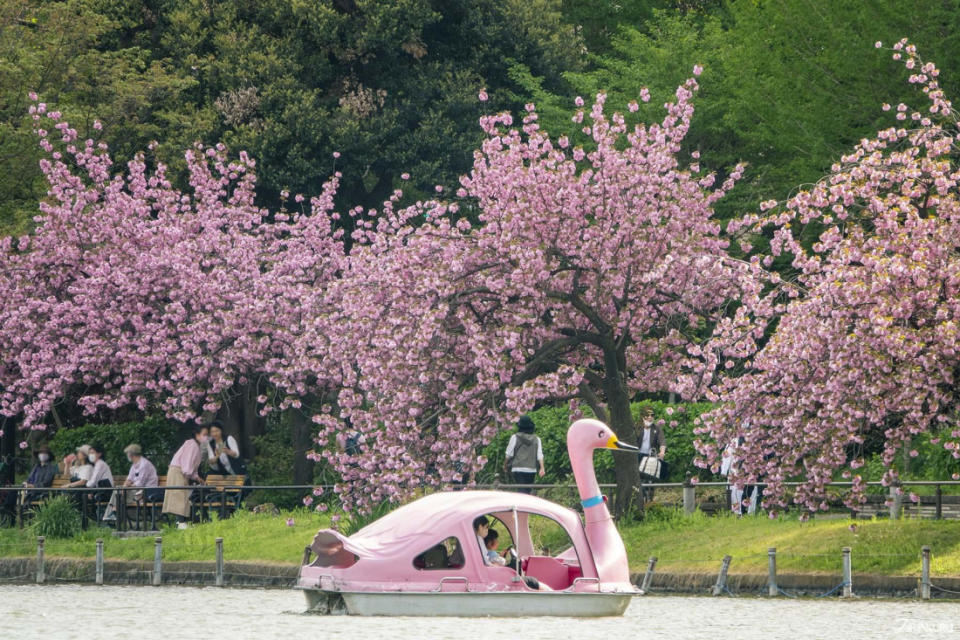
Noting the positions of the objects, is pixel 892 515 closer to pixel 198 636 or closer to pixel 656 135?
pixel 656 135

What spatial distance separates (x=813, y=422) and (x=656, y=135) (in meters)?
6.89

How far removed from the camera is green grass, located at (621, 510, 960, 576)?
1997 cm

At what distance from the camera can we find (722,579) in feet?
67.0

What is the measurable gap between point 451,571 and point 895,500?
7.18 m

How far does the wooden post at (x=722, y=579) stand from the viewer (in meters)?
20.3

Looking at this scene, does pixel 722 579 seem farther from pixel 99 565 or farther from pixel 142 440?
pixel 142 440

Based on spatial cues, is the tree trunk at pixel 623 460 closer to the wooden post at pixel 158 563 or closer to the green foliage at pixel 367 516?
the green foliage at pixel 367 516

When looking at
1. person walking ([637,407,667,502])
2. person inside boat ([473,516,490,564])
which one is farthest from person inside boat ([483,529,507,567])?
person walking ([637,407,667,502])

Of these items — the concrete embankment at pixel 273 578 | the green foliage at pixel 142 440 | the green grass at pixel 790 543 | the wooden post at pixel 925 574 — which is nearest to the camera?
the wooden post at pixel 925 574

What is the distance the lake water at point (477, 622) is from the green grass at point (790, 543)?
952 millimetres

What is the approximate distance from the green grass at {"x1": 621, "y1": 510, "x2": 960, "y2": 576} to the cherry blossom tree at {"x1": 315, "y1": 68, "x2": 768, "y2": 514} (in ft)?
4.67

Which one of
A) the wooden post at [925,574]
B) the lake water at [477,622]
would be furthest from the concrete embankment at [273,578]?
the lake water at [477,622]

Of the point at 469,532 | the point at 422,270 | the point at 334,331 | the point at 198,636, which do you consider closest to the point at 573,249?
the point at 422,270

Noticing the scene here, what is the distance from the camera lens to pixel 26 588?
79.4 ft
